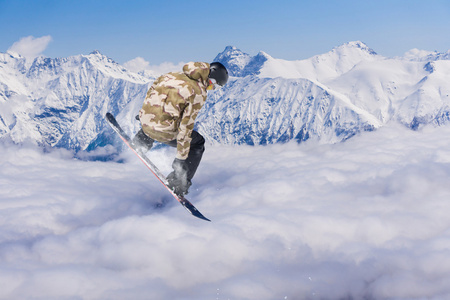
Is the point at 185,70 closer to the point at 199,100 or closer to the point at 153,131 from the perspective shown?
the point at 199,100

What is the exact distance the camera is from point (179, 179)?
707 cm

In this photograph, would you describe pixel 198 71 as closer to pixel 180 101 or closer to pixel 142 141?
pixel 180 101

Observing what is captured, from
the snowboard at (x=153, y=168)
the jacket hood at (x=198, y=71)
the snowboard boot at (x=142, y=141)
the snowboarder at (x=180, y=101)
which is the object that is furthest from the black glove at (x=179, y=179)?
the jacket hood at (x=198, y=71)

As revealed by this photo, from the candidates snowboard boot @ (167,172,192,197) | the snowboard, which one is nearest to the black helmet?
snowboard boot @ (167,172,192,197)

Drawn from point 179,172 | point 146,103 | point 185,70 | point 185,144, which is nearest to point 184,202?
point 179,172

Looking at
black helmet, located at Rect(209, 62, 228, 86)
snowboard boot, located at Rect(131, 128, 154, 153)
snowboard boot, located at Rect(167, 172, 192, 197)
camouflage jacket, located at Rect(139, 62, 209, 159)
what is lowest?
snowboard boot, located at Rect(167, 172, 192, 197)

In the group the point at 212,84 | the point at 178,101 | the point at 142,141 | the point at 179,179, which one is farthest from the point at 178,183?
the point at 212,84

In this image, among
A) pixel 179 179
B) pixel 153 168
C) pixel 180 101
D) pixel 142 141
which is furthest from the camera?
pixel 153 168

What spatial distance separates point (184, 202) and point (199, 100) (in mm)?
3028

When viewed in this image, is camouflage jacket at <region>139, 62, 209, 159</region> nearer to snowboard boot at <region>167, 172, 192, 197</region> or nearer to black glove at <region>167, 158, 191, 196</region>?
black glove at <region>167, 158, 191, 196</region>

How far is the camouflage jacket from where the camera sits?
5.64 m

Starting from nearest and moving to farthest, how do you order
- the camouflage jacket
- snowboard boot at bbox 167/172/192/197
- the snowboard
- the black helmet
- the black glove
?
1. the camouflage jacket
2. the black helmet
3. the black glove
4. snowboard boot at bbox 167/172/192/197
5. the snowboard

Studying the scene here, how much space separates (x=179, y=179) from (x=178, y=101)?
210cm

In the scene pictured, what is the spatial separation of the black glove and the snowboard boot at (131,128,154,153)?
0.93 metres
